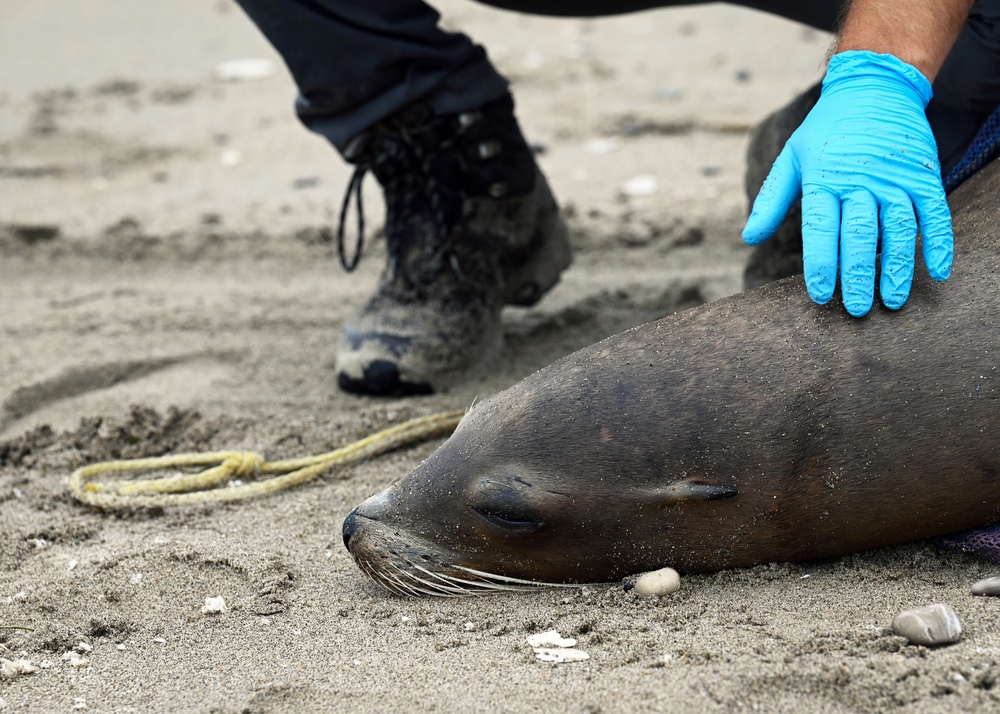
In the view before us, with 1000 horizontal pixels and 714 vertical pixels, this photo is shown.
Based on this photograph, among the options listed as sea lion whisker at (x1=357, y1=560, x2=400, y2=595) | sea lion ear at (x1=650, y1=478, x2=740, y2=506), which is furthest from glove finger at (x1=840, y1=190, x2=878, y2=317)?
sea lion whisker at (x1=357, y1=560, x2=400, y2=595)

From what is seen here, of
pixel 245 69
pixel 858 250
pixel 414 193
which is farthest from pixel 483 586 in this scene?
pixel 245 69

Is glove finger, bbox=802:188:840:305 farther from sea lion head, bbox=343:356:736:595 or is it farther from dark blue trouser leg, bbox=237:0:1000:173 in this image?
dark blue trouser leg, bbox=237:0:1000:173

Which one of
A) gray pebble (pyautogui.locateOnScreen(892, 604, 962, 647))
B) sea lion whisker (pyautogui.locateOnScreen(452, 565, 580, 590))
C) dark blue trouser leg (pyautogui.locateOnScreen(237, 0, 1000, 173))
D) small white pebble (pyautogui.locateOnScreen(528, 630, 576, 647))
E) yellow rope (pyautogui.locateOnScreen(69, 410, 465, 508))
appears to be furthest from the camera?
dark blue trouser leg (pyautogui.locateOnScreen(237, 0, 1000, 173))

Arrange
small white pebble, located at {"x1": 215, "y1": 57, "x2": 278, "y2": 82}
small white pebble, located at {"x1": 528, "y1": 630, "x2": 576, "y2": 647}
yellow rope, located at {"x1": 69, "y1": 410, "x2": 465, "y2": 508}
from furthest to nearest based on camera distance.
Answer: small white pebble, located at {"x1": 215, "y1": 57, "x2": 278, "y2": 82}, yellow rope, located at {"x1": 69, "y1": 410, "x2": 465, "y2": 508}, small white pebble, located at {"x1": 528, "y1": 630, "x2": 576, "y2": 647}

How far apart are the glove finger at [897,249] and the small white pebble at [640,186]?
2.84 m

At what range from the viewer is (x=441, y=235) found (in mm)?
3787

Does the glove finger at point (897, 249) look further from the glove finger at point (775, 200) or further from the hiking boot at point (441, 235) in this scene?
the hiking boot at point (441, 235)

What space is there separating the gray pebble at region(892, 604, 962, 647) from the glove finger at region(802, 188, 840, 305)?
65 centimetres

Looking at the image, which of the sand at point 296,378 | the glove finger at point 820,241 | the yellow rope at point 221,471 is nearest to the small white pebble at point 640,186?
the sand at point 296,378

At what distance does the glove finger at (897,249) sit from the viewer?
2.35m

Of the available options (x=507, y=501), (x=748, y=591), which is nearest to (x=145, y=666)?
(x=507, y=501)

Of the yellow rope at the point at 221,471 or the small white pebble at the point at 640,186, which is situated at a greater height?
the yellow rope at the point at 221,471

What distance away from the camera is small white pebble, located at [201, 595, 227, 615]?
2443mm

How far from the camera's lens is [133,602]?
2482 mm
